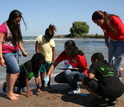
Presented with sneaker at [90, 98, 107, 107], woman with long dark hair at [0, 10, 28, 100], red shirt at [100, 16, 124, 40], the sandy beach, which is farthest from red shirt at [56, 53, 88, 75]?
woman with long dark hair at [0, 10, 28, 100]

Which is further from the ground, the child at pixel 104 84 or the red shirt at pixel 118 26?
the red shirt at pixel 118 26

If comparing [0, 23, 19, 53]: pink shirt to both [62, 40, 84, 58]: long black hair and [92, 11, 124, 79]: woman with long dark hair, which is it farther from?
[92, 11, 124, 79]: woman with long dark hair

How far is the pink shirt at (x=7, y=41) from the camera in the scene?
9.79 feet

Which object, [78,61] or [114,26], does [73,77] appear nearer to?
[78,61]

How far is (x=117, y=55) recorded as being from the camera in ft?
10.9

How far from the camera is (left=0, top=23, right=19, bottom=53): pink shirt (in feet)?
9.79

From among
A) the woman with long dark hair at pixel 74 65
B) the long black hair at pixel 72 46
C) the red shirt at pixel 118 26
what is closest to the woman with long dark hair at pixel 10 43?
the woman with long dark hair at pixel 74 65

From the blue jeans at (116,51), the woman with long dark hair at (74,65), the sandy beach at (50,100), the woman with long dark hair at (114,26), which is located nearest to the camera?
the sandy beach at (50,100)

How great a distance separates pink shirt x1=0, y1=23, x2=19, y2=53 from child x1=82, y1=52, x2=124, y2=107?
1.48 metres

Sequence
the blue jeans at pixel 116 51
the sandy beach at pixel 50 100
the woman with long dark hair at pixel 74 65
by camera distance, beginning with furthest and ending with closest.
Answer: the woman with long dark hair at pixel 74 65, the blue jeans at pixel 116 51, the sandy beach at pixel 50 100

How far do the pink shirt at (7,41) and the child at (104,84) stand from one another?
148 cm

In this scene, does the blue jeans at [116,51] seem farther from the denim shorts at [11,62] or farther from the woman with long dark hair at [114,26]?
the denim shorts at [11,62]

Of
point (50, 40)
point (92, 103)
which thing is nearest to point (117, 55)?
point (92, 103)

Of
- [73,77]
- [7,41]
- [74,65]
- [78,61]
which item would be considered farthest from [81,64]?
[7,41]
